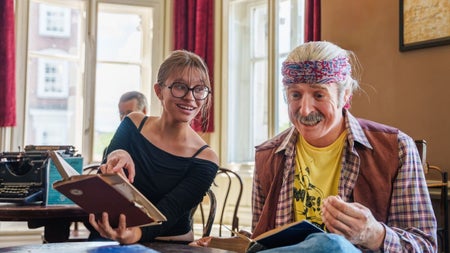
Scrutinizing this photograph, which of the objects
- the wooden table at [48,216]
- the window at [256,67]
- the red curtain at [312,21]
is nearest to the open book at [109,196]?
the wooden table at [48,216]

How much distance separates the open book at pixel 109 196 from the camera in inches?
48.5

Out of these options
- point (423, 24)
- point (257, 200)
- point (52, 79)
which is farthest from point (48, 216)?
point (52, 79)

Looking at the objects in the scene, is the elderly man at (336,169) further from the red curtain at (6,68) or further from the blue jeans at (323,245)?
the red curtain at (6,68)

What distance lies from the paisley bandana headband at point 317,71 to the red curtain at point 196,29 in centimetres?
360

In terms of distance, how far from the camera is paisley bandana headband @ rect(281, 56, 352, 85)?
1.47m

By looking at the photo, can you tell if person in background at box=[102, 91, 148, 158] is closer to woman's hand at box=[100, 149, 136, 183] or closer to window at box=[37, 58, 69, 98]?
window at box=[37, 58, 69, 98]

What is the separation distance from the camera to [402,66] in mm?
3637

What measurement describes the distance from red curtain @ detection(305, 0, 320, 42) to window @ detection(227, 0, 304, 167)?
316 millimetres

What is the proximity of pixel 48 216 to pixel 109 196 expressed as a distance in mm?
1059

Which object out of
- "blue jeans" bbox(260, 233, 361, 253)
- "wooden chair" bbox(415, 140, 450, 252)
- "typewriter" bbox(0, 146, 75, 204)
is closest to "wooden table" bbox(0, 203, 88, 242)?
"typewriter" bbox(0, 146, 75, 204)

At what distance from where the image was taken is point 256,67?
5016 mm

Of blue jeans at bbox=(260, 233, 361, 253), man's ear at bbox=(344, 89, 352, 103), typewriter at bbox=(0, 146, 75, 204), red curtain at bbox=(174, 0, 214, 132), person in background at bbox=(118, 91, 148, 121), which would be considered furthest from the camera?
red curtain at bbox=(174, 0, 214, 132)

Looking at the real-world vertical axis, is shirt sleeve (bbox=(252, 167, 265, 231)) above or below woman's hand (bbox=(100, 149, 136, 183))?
below

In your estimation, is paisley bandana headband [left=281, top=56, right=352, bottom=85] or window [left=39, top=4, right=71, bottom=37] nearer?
paisley bandana headband [left=281, top=56, right=352, bottom=85]
